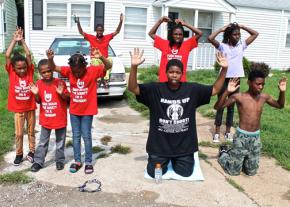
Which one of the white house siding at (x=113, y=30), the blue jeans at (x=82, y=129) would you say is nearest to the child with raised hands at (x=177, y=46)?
the blue jeans at (x=82, y=129)

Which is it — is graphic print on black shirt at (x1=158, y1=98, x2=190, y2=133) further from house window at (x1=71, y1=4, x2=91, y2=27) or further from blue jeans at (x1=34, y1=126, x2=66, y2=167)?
house window at (x1=71, y1=4, x2=91, y2=27)

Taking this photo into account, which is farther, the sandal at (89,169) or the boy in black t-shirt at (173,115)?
the sandal at (89,169)

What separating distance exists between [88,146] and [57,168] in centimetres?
48

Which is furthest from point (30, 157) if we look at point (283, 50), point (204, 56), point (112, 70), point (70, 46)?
point (283, 50)

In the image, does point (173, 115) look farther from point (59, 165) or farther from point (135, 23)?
point (135, 23)

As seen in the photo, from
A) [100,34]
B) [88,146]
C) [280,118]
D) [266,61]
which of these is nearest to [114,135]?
[88,146]

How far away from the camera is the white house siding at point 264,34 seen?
1747cm

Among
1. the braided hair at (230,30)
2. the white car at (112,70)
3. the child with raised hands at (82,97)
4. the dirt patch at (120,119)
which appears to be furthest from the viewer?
the white car at (112,70)

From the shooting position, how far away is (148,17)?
51.6 ft

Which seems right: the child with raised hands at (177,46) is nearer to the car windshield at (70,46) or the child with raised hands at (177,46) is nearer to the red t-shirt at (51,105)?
the red t-shirt at (51,105)

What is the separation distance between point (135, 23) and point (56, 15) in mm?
3241

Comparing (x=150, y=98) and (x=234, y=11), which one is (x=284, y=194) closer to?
(x=150, y=98)

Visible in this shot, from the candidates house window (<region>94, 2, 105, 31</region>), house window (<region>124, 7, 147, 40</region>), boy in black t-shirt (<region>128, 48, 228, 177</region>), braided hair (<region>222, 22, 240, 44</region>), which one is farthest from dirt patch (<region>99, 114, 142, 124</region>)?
house window (<region>124, 7, 147, 40</region>)

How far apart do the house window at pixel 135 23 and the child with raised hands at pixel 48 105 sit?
1128 cm
